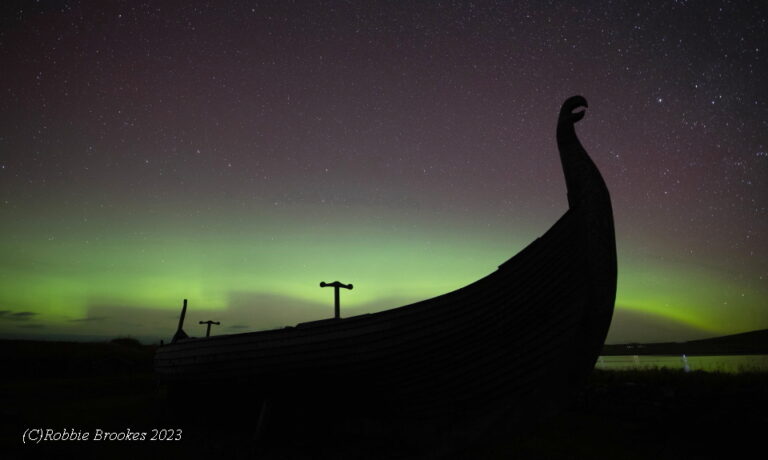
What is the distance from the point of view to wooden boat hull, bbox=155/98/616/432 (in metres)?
3.49

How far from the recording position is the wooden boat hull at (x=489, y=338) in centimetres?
349

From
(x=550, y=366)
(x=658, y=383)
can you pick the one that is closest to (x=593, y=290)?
(x=550, y=366)

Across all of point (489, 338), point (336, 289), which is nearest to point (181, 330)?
point (336, 289)

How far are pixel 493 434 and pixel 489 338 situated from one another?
996 millimetres

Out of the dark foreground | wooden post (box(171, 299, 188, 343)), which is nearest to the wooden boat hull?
the dark foreground

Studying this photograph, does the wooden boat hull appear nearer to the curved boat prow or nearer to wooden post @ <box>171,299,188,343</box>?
the curved boat prow

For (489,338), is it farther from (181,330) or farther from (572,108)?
(181,330)

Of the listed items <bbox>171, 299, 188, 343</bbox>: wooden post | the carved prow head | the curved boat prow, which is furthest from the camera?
<bbox>171, 299, 188, 343</bbox>: wooden post

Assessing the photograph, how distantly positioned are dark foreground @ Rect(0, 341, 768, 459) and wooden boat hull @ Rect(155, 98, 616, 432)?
510mm

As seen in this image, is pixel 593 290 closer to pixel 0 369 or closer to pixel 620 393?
pixel 620 393

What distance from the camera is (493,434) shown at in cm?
352

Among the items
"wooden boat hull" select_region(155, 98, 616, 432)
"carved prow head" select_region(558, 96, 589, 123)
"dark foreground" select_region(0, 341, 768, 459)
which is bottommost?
"dark foreground" select_region(0, 341, 768, 459)

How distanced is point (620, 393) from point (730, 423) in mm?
2415

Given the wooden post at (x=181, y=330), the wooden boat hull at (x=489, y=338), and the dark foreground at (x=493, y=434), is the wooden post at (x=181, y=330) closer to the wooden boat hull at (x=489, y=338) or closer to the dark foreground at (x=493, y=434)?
the dark foreground at (x=493, y=434)
